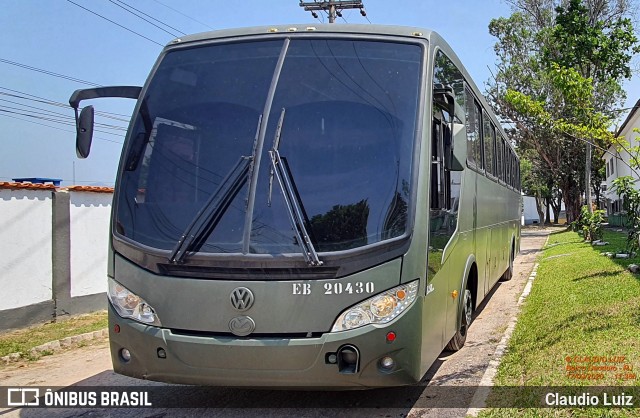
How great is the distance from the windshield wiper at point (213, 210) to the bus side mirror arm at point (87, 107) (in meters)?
1.36

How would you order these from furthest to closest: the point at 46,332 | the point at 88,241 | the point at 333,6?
the point at 333,6, the point at 88,241, the point at 46,332

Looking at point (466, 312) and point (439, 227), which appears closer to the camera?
point (439, 227)

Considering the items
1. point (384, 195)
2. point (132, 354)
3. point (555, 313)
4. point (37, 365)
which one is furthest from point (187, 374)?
point (555, 313)

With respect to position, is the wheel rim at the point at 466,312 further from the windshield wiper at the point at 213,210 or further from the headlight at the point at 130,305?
the headlight at the point at 130,305

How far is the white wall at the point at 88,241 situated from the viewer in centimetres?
1108

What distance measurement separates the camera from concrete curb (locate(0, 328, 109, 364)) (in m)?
7.91

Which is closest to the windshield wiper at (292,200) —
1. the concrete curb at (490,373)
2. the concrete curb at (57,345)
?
the concrete curb at (490,373)

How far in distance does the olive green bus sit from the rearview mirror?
1 cm

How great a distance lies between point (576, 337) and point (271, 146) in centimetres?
419

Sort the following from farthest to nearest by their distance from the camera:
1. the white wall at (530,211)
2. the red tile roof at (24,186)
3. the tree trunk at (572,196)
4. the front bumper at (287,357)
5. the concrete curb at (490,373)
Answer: the white wall at (530,211) → the tree trunk at (572,196) → the red tile roof at (24,186) → the concrete curb at (490,373) → the front bumper at (287,357)

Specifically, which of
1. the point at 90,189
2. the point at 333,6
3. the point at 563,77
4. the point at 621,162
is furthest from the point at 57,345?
the point at 621,162

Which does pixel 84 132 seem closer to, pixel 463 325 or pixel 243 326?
pixel 243 326

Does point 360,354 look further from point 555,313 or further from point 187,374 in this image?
point 555,313

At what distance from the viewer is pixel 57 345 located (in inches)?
338
